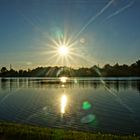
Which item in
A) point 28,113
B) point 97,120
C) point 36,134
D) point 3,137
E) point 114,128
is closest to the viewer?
point 3,137

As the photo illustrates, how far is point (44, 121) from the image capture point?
2834cm

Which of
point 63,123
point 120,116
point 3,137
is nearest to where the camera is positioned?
point 3,137

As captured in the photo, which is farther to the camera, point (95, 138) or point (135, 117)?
point (135, 117)

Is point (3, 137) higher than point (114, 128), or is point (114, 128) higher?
point (3, 137)

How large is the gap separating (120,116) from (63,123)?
813cm

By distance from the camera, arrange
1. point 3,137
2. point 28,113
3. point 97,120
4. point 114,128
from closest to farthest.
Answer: point 3,137
point 114,128
point 97,120
point 28,113

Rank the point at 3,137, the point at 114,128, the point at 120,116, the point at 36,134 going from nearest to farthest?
the point at 3,137, the point at 36,134, the point at 114,128, the point at 120,116

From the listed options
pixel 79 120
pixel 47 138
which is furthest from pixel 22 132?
pixel 79 120

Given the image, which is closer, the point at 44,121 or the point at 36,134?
the point at 36,134

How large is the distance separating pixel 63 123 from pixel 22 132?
39.1 feet

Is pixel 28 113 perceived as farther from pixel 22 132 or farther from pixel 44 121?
pixel 22 132

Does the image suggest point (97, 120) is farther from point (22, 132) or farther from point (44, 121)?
point (22, 132)

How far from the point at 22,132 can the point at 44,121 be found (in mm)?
13302

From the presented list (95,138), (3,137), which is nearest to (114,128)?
(95,138)
